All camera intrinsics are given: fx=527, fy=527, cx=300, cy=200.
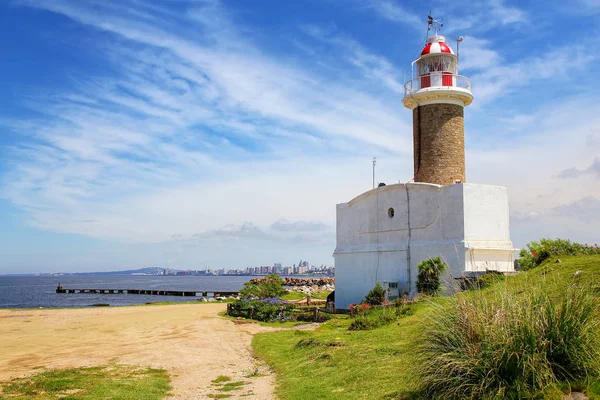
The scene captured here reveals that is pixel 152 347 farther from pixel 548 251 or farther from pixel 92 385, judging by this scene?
pixel 548 251

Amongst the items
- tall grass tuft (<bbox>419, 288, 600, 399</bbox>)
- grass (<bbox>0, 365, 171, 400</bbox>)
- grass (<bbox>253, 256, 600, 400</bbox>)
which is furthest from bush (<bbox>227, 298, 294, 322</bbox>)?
tall grass tuft (<bbox>419, 288, 600, 399</bbox>)

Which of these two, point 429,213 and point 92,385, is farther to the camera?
point 429,213

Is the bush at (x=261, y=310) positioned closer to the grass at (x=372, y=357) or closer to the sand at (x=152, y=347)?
the sand at (x=152, y=347)

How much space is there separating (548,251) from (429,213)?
4705 millimetres

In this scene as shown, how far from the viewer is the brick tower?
23719 mm

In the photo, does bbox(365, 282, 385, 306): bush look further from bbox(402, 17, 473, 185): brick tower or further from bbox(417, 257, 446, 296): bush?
bbox(402, 17, 473, 185): brick tower

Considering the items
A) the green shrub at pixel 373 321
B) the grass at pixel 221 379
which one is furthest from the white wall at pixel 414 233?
the grass at pixel 221 379

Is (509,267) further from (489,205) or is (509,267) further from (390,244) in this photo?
(390,244)

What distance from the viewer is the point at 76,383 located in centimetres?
1082

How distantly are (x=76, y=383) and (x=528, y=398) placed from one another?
347 inches

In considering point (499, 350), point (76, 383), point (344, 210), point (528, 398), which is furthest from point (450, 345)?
point (344, 210)

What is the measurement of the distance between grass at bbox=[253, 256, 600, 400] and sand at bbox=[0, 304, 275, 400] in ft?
2.06

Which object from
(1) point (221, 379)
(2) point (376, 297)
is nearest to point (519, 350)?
(1) point (221, 379)

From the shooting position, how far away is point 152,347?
16281 millimetres
